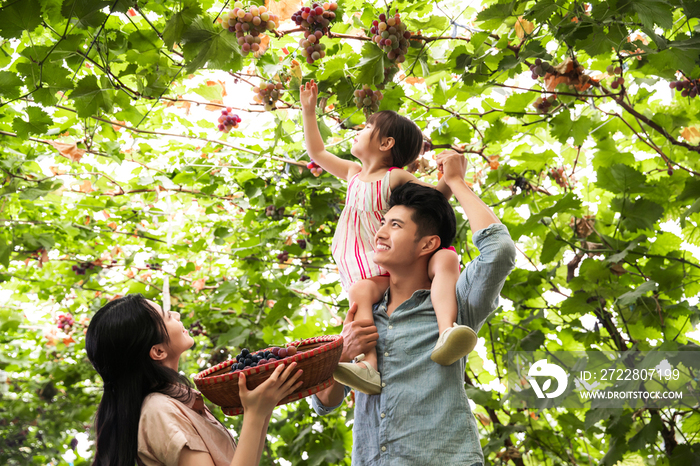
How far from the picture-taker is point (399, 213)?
4.54 feet

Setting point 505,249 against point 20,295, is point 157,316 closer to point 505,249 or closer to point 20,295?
point 505,249

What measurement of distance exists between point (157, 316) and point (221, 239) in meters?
1.98

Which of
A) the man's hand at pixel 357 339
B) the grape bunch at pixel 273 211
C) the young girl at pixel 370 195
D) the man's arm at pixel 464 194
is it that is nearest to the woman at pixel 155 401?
the man's hand at pixel 357 339

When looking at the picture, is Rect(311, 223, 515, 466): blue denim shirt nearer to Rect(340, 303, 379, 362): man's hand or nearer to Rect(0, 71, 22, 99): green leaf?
Rect(340, 303, 379, 362): man's hand

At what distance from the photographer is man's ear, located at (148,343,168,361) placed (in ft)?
4.74

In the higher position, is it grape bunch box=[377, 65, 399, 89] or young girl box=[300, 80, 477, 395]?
grape bunch box=[377, 65, 399, 89]

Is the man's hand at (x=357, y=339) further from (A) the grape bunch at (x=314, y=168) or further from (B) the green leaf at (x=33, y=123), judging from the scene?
(B) the green leaf at (x=33, y=123)

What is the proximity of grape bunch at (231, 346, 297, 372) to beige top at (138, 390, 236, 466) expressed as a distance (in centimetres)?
21

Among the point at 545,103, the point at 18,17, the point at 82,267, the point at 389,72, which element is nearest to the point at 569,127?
the point at 545,103

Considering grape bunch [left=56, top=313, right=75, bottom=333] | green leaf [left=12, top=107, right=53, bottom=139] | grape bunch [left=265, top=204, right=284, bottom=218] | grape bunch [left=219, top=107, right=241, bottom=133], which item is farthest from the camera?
grape bunch [left=56, top=313, right=75, bottom=333]

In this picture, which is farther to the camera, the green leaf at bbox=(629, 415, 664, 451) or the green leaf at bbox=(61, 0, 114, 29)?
the green leaf at bbox=(629, 415, 664, 451)

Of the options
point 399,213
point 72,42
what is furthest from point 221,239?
point 399,213

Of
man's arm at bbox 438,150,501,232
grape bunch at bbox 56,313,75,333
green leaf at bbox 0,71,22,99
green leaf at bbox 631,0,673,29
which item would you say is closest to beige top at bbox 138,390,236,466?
man's arm at bbox 438,150,501,232

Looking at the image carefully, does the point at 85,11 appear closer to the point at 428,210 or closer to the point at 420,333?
the point at 428,210
